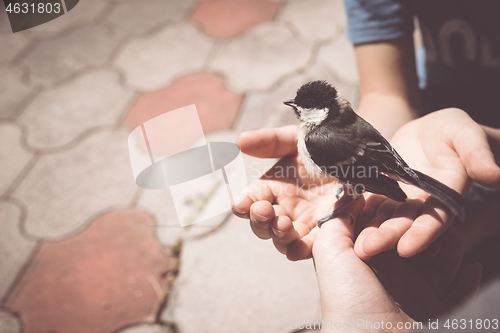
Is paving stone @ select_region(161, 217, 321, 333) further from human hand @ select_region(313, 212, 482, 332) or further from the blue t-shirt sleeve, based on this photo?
the blue t-shirt sleeve

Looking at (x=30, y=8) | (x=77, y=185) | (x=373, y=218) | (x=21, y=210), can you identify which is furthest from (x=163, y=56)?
(x=373, y=218)

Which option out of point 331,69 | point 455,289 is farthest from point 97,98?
point 455,289

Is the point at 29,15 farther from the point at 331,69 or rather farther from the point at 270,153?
the point at 331,69

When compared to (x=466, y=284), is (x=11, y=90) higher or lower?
higher

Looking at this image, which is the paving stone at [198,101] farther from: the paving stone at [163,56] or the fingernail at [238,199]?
the fingernail at [238,199]

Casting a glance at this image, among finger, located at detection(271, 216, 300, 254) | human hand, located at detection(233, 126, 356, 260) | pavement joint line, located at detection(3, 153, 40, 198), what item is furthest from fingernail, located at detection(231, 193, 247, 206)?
pavement joint line, located at detection(3, 153, 40, 198)

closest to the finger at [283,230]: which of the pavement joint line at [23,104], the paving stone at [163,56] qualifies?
the paving stone at [163,56]

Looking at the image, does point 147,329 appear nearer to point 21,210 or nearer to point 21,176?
point 21,210
